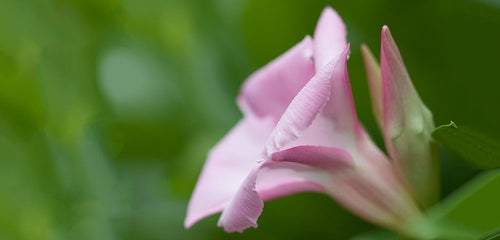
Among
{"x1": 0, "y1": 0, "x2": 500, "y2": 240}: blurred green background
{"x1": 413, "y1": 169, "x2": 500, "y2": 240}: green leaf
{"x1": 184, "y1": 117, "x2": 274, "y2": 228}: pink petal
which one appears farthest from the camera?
{"x1": 0, "y1": 0, "x2": 500, "y2": 240}: blurred green background

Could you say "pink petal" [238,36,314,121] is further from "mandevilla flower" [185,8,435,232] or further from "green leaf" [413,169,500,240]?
"green leaf" [413,169,500,240]

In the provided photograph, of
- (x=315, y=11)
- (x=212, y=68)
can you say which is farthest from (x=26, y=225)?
(x=315, y=11)

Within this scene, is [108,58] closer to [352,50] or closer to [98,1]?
[98,1]

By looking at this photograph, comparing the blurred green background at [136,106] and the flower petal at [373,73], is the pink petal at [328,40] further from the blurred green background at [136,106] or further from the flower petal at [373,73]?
the blurred green background at [136,106]

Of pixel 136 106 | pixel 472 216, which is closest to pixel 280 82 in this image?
pixel 472 216

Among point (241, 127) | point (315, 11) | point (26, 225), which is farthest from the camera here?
point (26, 225)

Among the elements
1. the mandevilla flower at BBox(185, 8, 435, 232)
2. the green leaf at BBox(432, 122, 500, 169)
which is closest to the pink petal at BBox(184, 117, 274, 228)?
the mandevilla flower at BBox(185, 8, 435, 232)

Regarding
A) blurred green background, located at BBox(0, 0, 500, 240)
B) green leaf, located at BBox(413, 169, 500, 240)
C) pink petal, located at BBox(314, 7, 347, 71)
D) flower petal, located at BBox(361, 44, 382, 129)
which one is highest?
pink petal, located at BBox(314, 7, 347, 71)
